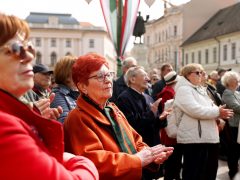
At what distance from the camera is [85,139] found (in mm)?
2428

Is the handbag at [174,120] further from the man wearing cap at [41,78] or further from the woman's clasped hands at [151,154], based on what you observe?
the woman's clasped hands at [151,154]

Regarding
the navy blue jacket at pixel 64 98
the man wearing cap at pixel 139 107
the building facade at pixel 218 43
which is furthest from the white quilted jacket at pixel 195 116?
the building facade at pixel 218 43

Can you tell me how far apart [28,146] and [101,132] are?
1.21 metres

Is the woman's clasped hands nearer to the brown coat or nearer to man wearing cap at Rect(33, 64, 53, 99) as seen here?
the brown coat

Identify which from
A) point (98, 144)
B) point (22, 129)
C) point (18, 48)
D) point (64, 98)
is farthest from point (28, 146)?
point (64, 98)

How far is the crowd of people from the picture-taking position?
4.53ft

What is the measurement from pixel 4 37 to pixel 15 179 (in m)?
0.54

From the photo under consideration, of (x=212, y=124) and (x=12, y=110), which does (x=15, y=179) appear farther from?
(x=212, y=124)

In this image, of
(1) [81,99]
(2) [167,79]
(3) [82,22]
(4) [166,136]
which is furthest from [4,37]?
(3) [82,22]

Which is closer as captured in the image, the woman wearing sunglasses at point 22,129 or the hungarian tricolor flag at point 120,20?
the woman wearing sunglasses at point 22,129

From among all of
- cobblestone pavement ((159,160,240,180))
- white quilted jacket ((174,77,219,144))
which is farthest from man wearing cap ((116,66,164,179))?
cobblestone pavement ((159,160,240,180))

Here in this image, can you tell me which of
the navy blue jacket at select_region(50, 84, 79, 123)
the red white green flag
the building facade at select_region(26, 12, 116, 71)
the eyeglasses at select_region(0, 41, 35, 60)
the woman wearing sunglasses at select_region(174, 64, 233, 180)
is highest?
the building facade at select_region(26, 12, 116, 71)

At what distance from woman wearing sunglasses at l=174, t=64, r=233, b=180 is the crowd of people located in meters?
0.01

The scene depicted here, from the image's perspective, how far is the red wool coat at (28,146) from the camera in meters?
1.29
